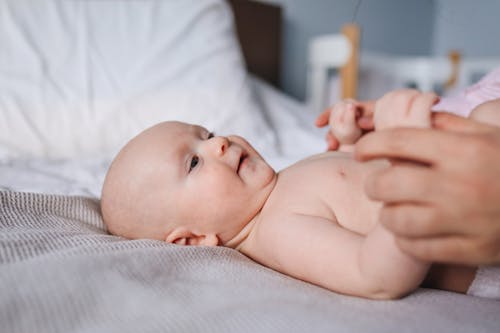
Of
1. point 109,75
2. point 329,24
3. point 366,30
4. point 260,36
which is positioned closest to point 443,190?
point 109,75

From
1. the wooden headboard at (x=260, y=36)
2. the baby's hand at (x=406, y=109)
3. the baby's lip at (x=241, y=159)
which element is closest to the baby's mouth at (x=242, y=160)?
the baby's lip at (x=241, y=159)

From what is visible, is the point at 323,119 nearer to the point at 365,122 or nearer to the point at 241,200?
the point at 365,122

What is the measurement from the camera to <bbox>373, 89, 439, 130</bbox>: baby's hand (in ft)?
1.53

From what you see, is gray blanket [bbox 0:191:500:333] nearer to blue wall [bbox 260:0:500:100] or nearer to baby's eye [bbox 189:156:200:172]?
baby's eye [bbox 189:156:200:172]

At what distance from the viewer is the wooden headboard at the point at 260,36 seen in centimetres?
224

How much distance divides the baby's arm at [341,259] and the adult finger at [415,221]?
9 centimetres

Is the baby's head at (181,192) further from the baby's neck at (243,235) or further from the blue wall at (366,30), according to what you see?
the blue wall at (366,30)

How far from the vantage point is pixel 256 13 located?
2.30 m

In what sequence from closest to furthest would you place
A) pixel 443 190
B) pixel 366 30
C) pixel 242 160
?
1. pixel 443 190
2. pixel 242 160
3. pixel 366 30

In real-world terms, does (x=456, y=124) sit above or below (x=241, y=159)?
above

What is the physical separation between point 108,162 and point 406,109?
34.8 inches

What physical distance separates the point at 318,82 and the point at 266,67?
0.32m

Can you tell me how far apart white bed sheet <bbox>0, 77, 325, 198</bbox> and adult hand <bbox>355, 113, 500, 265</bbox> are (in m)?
0.66

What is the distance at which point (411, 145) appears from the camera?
0.35 metres
